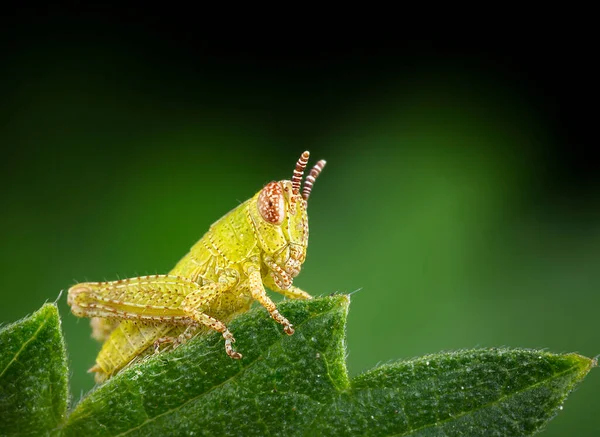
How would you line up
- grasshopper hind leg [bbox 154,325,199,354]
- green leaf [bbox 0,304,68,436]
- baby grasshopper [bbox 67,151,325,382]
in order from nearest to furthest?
Answer: green leaf [bbox 0,304,68,436] < grasshopper hind leg [bbox 154,325,199,354] < baby grasshopper [bbox 67,151,325,382]

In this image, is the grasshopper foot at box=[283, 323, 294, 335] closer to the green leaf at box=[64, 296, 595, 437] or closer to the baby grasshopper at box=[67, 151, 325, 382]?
the green leaf at box=[64, 296, 595, 437]

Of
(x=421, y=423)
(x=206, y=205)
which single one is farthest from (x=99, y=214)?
(x=421, y=423)

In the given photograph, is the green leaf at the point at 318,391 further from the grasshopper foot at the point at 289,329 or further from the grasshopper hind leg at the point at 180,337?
the grasshopper hind leg at the point at 180,337

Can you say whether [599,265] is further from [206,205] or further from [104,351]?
[104,351]

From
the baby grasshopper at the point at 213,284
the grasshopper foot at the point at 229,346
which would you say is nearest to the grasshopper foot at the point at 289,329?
the grasshopper foot at the point at 229,346

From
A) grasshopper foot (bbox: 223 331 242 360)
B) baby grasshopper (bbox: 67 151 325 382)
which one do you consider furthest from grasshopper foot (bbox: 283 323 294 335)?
baby grasshopper (bbox: 67 151 325 382)

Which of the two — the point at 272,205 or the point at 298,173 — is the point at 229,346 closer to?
the point at 272,205
